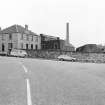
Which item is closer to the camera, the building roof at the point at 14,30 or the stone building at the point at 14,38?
the stone building at the point at 14,38

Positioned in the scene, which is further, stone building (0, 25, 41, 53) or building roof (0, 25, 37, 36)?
building roof (0, 25, 37, 36)

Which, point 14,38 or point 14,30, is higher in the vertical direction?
point 14,30

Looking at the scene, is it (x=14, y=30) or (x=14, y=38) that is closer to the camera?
(x=14, y=38)

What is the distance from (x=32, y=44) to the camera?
73375 mm

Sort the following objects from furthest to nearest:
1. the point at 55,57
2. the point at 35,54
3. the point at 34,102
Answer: the point at 35,54, the point at 55,57, the point at 34,102

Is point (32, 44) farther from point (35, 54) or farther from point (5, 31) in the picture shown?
point (35, 54)

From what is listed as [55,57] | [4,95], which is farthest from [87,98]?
[55,57]

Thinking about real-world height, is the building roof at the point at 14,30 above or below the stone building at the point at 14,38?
above

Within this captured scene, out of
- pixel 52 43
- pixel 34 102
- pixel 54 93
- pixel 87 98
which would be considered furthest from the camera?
pixel 52 43

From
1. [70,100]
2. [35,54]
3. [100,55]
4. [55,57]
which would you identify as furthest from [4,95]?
[35,54]

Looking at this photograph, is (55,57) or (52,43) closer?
(55,57)

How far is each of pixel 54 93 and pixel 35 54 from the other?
164 feet

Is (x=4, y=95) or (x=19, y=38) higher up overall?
(x=19, y=38)

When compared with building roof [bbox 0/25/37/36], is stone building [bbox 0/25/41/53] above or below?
below
